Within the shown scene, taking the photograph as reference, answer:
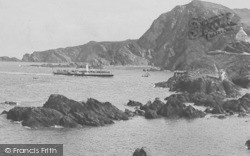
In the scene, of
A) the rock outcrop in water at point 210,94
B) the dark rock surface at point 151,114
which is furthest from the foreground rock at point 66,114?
the rock outcrop in water at point 210,94

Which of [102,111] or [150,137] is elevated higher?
[102,111]

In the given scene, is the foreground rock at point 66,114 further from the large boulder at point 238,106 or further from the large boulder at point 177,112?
the large boulder at point 238,106

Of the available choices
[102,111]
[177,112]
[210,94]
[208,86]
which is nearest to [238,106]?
[177,112]

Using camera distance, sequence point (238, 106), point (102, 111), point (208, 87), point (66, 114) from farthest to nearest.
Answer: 1. point (208, 87)
2. point (238, 106)
3. point (102, 111)
4. point (66, 114)

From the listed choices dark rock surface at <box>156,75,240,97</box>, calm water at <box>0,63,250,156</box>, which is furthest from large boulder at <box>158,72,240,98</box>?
calm water at <box>0,63,250,156</box>

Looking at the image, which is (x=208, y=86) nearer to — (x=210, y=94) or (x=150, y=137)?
(x=210, y=94)

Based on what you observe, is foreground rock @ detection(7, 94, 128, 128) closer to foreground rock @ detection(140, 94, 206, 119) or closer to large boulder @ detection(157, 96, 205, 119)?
foreground rock @ detection(140, 94, 206, 119)

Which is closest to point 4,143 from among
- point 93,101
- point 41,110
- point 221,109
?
point 41,110

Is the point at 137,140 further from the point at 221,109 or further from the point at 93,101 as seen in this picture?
the point at 221,109
